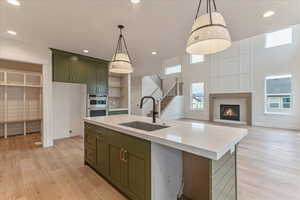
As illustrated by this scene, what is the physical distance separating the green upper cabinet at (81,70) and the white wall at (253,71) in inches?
229

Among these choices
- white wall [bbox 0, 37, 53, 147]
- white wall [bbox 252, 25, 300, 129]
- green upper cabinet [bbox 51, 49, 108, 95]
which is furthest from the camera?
white wall [bbox 252, 25, 300, 129]

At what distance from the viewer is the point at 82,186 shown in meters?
2.13

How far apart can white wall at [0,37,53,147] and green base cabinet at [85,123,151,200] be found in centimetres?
227

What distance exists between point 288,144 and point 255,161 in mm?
1908

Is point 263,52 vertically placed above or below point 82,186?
above

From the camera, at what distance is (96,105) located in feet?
15.8

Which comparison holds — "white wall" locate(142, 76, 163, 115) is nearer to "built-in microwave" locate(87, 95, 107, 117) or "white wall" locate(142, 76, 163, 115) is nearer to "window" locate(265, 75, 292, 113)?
"built-in microwave" locate(87, 95, 107, 117)

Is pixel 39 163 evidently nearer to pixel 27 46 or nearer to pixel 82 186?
pixel 82 186

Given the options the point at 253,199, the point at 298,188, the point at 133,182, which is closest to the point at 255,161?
the point at 298,188

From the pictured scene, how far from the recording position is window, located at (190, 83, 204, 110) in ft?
27.9

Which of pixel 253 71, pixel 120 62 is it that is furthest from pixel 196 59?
pixel 120 62

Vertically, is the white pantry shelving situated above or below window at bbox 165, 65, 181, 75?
below

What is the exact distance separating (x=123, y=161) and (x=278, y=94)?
7.24 metres

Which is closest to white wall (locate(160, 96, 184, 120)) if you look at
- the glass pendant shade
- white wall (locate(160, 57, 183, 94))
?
white wall (locate(160, 57, 183, 94))
